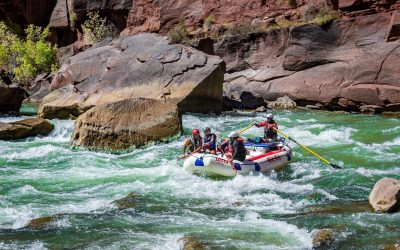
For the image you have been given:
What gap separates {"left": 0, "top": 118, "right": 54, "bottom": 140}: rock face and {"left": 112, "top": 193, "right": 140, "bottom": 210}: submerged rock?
26.2 feet

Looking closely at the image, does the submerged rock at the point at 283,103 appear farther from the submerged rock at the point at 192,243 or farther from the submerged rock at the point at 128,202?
the submerged rock at the point at 192,243

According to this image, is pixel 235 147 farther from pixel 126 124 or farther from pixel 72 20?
pixel 72 20

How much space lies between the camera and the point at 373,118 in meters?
20.0

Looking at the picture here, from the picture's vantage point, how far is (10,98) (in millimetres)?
22422

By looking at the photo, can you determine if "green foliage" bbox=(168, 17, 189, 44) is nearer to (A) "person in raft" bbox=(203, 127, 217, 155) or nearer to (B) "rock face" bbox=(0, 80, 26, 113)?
(B) "rock face" bbox=(0, 80, 26, 113)

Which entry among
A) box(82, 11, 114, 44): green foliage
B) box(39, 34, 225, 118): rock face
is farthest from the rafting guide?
box(82, 11, 114, 44): green foliage

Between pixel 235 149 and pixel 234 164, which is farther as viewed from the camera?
pixel 235 149

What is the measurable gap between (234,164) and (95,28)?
28.8 m

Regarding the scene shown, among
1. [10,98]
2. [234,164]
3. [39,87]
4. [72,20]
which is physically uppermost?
[72,20]

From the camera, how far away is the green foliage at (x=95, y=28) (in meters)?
37.5

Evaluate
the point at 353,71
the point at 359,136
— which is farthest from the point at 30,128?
the point at 353,71

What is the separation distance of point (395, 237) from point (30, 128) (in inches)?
502

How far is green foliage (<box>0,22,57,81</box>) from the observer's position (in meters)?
35.5

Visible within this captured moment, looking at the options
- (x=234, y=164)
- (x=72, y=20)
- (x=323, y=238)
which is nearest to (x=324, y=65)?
(x=234, y=164)
